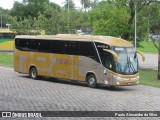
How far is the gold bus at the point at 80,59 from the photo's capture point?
23.5 metres

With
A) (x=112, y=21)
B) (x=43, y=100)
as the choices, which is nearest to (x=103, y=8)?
(x=112, y=21)

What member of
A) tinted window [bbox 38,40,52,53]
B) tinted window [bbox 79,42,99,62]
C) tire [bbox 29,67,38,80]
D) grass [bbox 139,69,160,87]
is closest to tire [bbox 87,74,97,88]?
tinted window [bbox 79,42,99,62]

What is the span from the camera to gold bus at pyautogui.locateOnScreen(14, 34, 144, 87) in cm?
2355

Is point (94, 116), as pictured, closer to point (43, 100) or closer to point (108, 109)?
point (108, 109)

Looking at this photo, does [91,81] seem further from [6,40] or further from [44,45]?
[6,40]

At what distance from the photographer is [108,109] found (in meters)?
15.2

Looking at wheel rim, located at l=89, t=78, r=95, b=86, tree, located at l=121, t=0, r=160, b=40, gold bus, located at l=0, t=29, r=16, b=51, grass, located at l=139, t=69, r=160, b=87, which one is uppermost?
tree, located at l=121, t=0, r=160, b=40

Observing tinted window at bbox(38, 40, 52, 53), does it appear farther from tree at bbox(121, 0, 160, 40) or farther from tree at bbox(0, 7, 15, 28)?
tree at bbox(0, 7, 15, 28)

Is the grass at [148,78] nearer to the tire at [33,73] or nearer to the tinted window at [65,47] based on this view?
the tinted window at [65,47]

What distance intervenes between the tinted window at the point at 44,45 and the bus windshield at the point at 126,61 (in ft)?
17.1

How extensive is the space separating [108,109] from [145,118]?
8.98 ft

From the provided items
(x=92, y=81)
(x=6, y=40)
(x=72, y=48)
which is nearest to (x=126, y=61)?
(x=92, y=81)

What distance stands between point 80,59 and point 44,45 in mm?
3467

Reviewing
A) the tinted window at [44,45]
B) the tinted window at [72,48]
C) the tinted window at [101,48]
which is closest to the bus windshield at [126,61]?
the tinted window at [101,48]
